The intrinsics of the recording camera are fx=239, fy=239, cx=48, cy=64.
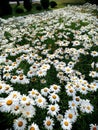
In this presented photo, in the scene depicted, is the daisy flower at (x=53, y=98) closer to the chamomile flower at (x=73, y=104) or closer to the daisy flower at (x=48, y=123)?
the chamomile flower at (x=73, y=104)

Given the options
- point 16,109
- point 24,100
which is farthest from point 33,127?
point 24,100

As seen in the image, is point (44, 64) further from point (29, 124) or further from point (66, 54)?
point (29, 124)

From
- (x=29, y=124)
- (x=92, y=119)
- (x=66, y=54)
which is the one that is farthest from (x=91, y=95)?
(x=66, y=54)

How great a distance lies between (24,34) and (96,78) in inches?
170

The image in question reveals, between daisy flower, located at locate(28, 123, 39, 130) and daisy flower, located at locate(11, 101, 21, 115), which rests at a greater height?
daisy flower, located at locate(11, 101, 21, 115)

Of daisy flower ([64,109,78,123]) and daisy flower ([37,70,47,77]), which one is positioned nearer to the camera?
daisy flower ([64,109,78,123])

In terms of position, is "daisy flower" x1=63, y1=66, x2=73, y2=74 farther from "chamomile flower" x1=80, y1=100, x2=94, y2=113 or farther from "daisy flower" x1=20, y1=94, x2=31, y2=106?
"daisy flower" x1=20, y1=94, x2=31, y2=106

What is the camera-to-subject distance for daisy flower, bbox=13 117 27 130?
352 cm

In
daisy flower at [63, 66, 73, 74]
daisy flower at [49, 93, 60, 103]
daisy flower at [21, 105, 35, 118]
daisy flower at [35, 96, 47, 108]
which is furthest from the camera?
daisy flower at [63, 66, 73, 74]

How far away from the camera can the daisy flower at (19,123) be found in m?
3.52

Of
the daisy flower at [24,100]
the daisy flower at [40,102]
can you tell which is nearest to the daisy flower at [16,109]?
the daisy flower at [24,100]

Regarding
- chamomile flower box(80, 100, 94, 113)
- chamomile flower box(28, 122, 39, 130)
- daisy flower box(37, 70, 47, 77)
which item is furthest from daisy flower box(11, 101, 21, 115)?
daisy flower box(37, 70, 47, 77)

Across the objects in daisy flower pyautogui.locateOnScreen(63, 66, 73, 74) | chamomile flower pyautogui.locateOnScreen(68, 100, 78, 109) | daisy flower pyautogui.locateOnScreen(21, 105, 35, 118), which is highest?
daisy flower pyautogui.locateOnScreen(21, 105, 35, 118)

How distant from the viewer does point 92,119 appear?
422cm
